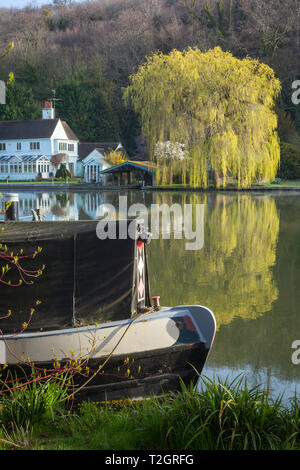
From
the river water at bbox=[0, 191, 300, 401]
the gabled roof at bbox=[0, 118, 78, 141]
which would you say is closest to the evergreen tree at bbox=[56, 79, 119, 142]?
the gabled roof at bbox=[0, 118, 78, 141]

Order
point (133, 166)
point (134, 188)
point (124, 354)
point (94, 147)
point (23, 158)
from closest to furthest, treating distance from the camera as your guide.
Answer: point (124, 354) → point (134, 188) → point (133, 166) → point (23, 158) → point (94, 147)

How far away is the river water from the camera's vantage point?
7.34m

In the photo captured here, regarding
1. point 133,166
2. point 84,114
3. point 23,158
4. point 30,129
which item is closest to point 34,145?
point 23,158

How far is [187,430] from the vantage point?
13.5 ft

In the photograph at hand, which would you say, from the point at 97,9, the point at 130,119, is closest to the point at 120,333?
the point at 130,119

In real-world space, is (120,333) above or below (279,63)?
below

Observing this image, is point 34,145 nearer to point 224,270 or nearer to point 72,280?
point 224,270

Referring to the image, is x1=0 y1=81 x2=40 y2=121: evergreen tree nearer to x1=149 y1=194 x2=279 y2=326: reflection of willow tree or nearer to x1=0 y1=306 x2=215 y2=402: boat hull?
x1=149 y1=194 x2=279 y2=326: reflection of willow tree

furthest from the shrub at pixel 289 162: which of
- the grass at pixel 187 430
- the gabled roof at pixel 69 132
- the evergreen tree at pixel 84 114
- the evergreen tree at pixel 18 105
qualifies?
the grass at pixel 187 430

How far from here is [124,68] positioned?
7575 centimetres

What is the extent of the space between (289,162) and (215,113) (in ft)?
51.9

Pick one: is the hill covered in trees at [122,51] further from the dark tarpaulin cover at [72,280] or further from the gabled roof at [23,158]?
the dark tarpaulin cover at [72,280]

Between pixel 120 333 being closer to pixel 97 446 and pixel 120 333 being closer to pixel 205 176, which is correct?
pixel 97 446
